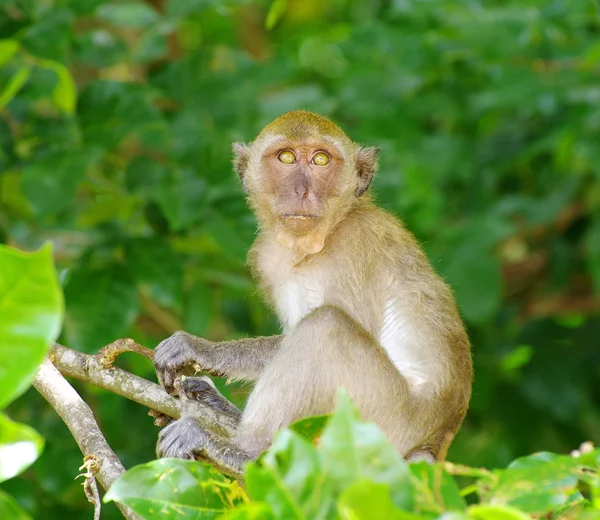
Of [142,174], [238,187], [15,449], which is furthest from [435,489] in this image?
[238,187]

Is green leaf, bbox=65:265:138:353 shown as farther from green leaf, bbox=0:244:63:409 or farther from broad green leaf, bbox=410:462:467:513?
green leaf, bbox=0:244:63:409

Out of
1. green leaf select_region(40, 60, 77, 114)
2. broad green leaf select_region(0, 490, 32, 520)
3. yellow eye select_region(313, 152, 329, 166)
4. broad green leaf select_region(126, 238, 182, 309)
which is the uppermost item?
broad green leaf select_region(0, 490, 32, 520)

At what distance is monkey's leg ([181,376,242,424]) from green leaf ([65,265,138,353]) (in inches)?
26.7

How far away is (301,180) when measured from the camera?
18.8 feet

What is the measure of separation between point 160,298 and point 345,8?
8767 mm

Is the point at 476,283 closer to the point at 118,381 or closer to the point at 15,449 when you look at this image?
the point at 118,381

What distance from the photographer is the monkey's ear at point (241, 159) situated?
21.1 ft

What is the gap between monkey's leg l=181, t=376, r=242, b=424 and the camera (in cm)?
559

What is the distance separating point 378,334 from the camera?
5.55 metres

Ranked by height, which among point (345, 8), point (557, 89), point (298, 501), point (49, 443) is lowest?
point (49, 443)

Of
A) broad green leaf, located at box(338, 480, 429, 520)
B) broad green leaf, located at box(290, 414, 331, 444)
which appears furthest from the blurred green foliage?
broad green leaf, located at box(338, 480, 429, 520)

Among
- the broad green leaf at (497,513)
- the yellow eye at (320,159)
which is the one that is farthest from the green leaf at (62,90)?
the broad green leaf at (497,513)

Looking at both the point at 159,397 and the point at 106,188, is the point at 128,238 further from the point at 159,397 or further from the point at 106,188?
the point at 159,397

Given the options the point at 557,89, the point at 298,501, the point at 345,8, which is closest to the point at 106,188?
the point at 557,89
